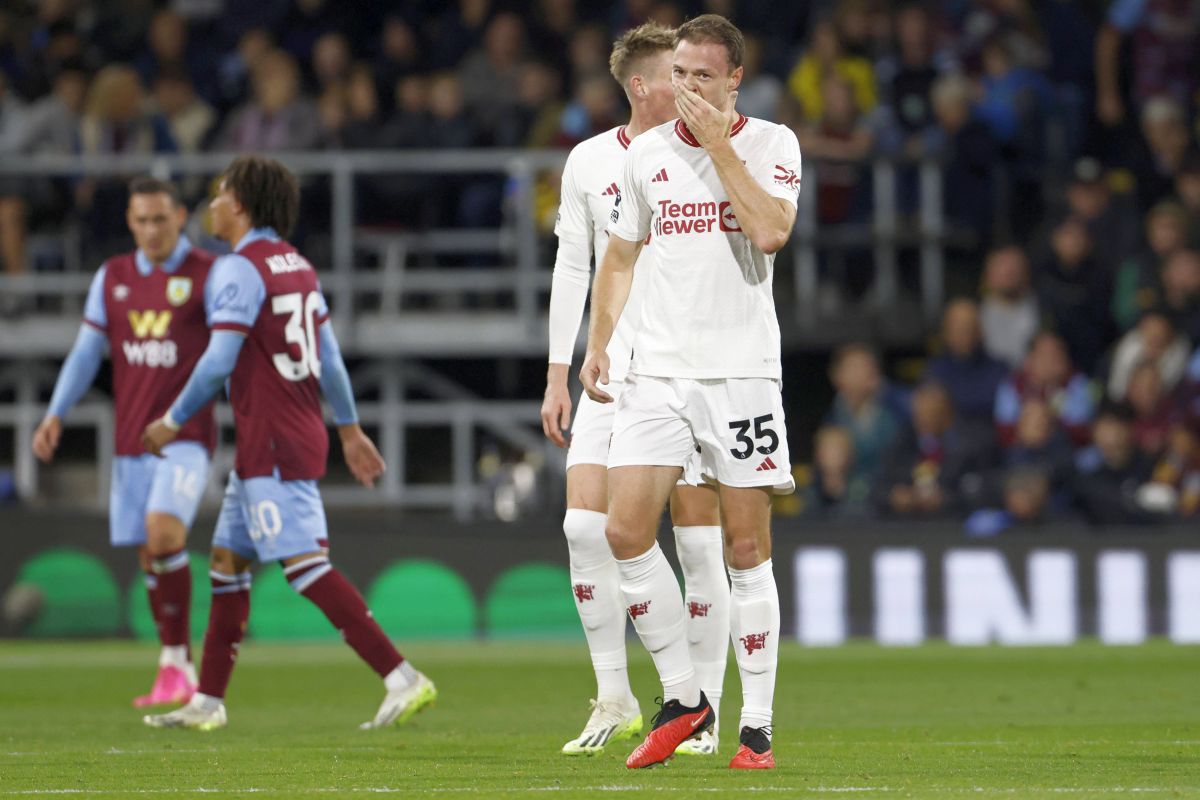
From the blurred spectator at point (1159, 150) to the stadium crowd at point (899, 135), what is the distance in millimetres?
26

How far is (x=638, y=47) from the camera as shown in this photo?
294 inches

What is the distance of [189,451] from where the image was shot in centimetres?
971

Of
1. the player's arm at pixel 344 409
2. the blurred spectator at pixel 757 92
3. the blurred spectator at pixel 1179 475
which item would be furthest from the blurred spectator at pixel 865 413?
the player's arm at pixel 344 409

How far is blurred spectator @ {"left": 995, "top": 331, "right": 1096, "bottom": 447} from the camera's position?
15.4 m

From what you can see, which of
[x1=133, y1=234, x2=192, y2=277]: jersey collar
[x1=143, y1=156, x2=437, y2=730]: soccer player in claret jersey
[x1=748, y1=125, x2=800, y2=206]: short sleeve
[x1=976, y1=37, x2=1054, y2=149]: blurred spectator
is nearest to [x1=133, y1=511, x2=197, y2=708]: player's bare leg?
[x1=143, y1=156, x2=437, y2=730]: soccer player in claret jersey

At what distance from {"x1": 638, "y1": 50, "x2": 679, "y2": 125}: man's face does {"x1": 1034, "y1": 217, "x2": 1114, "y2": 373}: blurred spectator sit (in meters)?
9.57

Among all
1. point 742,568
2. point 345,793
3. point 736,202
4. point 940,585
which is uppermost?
point 736,202

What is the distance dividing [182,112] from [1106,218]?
7.86 m

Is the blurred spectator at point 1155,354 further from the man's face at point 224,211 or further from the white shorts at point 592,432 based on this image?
the white shorts at point 592,432

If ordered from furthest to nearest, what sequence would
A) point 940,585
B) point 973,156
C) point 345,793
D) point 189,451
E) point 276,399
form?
point 973,156 → point 940,585 → point 189,451 → point 276,399 → point 345,793

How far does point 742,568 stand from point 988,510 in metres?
8.33

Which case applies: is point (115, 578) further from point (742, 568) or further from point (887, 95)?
point (742, 568)

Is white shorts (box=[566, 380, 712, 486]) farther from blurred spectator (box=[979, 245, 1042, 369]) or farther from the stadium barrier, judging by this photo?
blurred spectator (box=[979, 245, 1042, 369])

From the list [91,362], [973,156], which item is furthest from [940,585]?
[91,362]
